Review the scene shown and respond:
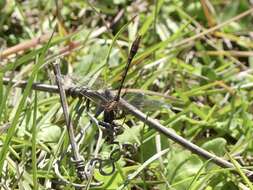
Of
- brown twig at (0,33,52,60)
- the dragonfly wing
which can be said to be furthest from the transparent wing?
brown twig at (0,33,52,60)

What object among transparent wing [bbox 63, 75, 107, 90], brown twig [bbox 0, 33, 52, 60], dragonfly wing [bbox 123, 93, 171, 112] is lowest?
dragonfly wing [bbox 123, 93, 171, 112]

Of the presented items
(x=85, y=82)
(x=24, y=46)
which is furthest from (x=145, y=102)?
(x=24, y=46)

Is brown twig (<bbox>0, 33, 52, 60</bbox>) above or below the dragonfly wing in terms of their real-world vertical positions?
above

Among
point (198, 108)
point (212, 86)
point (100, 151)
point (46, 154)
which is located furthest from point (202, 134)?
point (46, 154)

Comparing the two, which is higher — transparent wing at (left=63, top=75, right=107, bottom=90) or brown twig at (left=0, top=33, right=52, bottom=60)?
brown twig at (left=0, top=33, right=52, bottom=60)

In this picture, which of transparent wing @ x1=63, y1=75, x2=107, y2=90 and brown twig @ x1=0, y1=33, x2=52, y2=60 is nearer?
transparent wing @ x1=63, y1=75, x2=107, y2=90

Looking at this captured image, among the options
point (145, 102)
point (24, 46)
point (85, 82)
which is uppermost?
point (24, 46)

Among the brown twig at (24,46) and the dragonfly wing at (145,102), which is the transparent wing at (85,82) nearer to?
the dragonfly wing at (145,102)

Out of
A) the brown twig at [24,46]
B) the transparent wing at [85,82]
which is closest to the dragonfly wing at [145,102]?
the transparent wing at [85,82]

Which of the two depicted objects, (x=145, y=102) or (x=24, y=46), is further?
(x=24, y=46)

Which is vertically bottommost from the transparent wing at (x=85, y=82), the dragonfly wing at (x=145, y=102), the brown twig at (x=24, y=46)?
the dragonfly wing at (x=145, y=102)

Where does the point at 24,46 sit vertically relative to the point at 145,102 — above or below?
above

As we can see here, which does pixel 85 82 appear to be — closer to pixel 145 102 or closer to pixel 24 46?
pixel 145 102

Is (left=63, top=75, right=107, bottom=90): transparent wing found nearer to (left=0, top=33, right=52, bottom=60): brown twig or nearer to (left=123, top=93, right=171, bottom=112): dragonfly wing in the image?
(left=123, top=93, right=171, bottom=112): dragonfly wing
